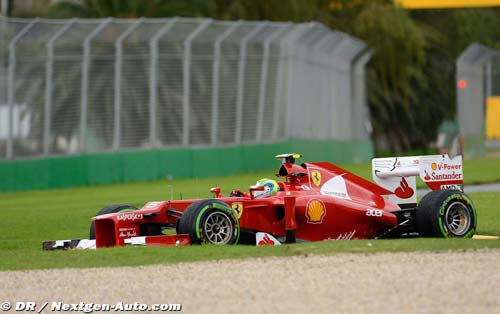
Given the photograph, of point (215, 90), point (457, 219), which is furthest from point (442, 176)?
point (215, 90)

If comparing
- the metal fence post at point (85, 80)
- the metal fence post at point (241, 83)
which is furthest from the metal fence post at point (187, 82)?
the metal fence post at point (85, 80)

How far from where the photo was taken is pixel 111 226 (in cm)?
1386

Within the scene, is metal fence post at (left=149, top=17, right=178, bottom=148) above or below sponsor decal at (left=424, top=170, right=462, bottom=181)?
above

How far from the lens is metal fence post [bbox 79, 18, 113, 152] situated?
28.4 m

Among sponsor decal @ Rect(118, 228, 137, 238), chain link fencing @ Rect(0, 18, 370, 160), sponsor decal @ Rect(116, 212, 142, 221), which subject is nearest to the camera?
sponsor decal @ Rect(116, 212, 142, 221)

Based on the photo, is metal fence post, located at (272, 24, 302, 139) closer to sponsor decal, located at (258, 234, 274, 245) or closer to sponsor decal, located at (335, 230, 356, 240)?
sponsor decal, located at (335, 230, 356, 240)

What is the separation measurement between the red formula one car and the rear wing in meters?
0.01

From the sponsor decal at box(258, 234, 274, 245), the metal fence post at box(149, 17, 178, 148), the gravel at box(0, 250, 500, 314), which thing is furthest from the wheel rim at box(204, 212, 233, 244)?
the metal fence post at box(149, 17, 178, 148)

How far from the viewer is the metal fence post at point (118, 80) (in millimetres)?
28797

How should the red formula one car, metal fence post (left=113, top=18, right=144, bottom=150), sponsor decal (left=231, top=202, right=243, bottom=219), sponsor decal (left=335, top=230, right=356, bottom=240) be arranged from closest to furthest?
the red formula one car < sponsor decal (left=231, top=202, right=243, bottom=219) < sponsor decal (left=335, top=230, right=356, bottom=240) < metal fence post (left=113, top=18, right=144, bottom=150)

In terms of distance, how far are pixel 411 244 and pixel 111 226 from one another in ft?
11.3

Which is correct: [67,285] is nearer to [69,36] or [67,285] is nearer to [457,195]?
[457,195]

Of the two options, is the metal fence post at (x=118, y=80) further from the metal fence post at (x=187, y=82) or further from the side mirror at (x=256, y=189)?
the side mirror at (x=256, y=189)

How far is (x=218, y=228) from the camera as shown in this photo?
13.2 m
